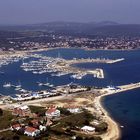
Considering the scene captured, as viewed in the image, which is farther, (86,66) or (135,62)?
(135,62)

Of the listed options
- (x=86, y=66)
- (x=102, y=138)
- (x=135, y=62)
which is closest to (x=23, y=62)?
(x=86, y=66)

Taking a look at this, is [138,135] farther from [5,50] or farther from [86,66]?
[5,50]

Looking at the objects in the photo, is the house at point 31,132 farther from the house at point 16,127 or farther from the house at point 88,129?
the house at point 88,129

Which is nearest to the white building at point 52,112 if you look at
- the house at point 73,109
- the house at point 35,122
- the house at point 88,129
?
the house at point 73,109

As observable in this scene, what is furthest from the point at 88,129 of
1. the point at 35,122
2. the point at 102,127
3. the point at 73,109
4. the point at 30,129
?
the point at 73,109

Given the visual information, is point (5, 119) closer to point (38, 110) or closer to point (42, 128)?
point (38, 110)

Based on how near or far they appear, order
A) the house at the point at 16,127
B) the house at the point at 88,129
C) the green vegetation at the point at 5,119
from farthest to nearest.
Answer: the green vegetation at the point at 5,119
the house at the point at 88,129
the house at the point at 16,127

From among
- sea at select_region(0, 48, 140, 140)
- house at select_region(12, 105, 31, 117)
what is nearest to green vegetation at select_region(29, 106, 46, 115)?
house at select_region(12, 105, 31, 117)
